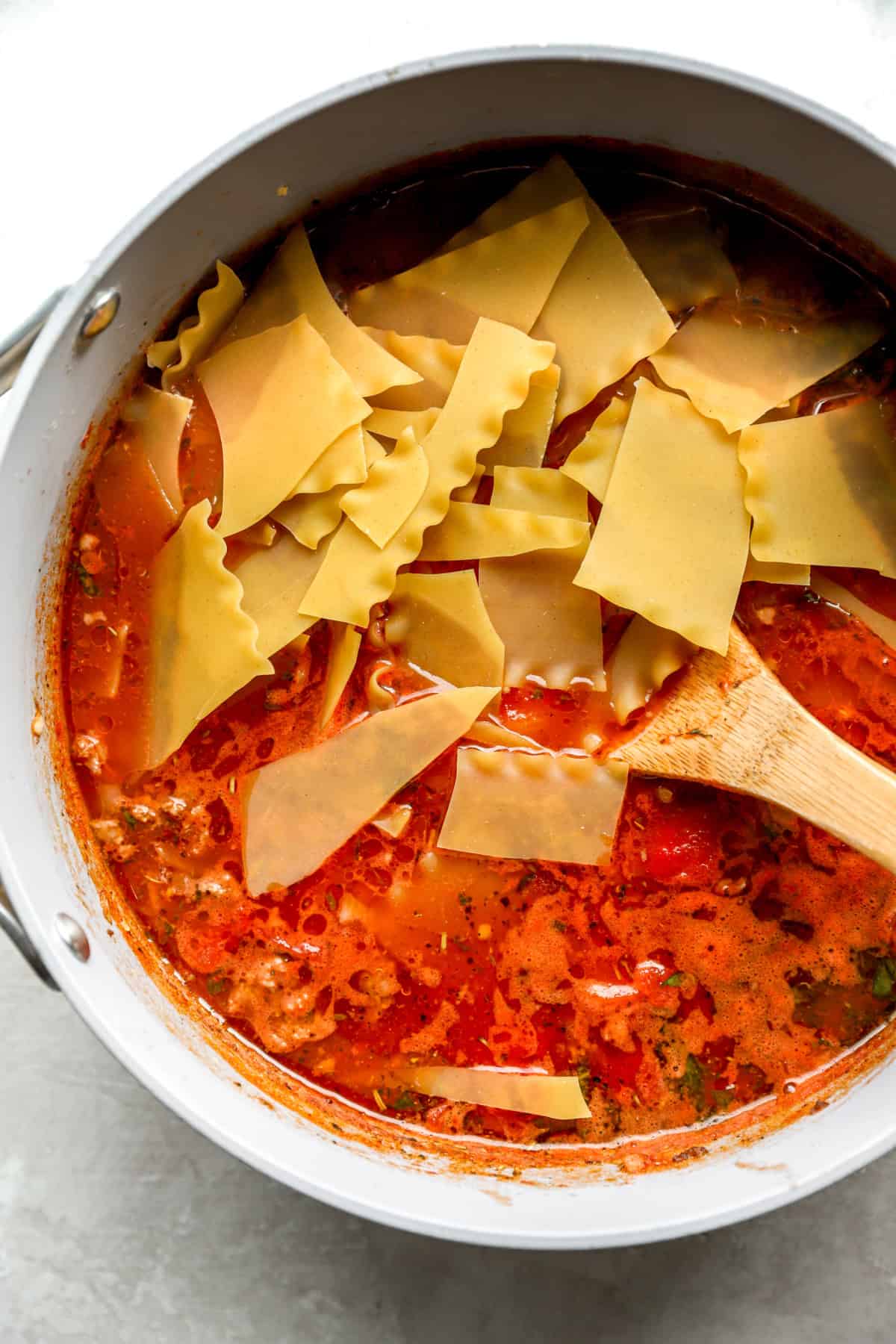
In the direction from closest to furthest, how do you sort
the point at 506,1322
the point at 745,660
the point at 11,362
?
1. the point at 11,362
2. the point at 745,660
3. the point at 506,1322

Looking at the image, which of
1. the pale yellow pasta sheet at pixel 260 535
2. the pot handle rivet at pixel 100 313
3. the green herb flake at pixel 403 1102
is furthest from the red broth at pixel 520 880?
the pot handle rivet at pixel 100 313

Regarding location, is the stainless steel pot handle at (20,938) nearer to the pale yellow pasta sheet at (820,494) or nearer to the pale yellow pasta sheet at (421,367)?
the pale yellow pasta sheet at (421,367)

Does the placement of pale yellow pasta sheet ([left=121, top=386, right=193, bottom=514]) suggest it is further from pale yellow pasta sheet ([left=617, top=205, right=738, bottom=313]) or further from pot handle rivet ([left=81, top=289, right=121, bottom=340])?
pale yellow pasta sheet ([left=617, top=205, right=738, bottom=313])

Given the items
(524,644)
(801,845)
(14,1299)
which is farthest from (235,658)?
(14,1299)

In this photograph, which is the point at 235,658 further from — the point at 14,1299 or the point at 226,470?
the point at 14,1299

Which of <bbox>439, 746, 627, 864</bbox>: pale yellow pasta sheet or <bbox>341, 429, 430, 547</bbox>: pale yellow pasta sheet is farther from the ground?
<bbox>341, 429, 430, 547</bbox>: pale yellow pasta sheet

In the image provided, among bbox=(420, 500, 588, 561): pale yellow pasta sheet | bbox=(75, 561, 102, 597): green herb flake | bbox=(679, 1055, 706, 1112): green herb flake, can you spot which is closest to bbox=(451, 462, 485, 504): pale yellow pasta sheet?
bbox=(420, 500, 588, 561): pale yellow pasta sheet
